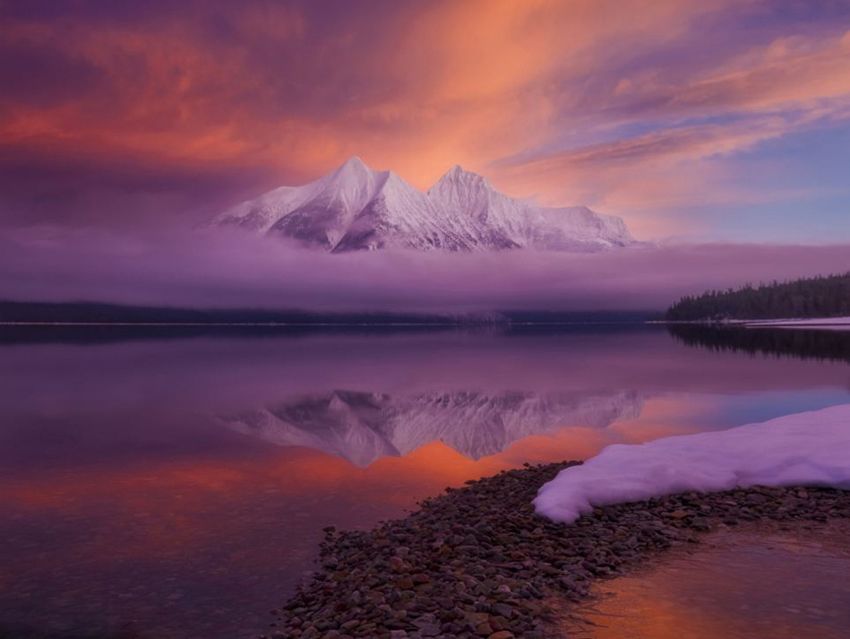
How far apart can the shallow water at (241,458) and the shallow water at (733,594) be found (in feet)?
23.0

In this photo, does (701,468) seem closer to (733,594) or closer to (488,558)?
(733,594)

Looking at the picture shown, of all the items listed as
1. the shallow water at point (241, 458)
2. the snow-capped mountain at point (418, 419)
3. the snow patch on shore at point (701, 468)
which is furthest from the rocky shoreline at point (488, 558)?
the snow-capped mountain at point (418, 419)

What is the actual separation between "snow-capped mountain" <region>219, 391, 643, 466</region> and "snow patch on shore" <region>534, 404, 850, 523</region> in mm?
9699

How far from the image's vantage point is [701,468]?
830 inches

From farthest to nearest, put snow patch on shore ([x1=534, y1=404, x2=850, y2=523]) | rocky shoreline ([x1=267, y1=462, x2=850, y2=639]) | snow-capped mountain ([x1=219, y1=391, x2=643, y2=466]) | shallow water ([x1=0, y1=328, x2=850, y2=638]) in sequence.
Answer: snow-capped mountain ([x1=219, y1=391, x2=643, y2=466])
snow patch on shore ([x1=534, y1=404, x2=850, y2=523])
shallow water ([x1=0, y1=328, x2=850, y2=638])
rocky shoreline ([x1=267, y1=462, x2=850, y2=639])

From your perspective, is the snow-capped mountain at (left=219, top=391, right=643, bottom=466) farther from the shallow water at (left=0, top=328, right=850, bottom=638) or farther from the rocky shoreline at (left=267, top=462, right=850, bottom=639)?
the rocky shoreline at (left=267, top=462, right=850, bottom=639)

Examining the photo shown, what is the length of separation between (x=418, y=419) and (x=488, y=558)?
88.6 ft

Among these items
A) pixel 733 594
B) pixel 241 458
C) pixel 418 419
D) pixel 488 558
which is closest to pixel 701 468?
pixel 733 594

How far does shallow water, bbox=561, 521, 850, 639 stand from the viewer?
10.7 meters

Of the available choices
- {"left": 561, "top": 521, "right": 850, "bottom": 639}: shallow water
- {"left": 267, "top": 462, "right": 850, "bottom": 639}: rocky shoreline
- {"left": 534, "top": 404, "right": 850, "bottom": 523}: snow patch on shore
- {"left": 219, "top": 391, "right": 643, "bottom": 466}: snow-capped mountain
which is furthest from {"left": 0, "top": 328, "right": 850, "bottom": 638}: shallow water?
{"left": 561, "top": 521, "right": 850, "bottom": 639}: shallow water

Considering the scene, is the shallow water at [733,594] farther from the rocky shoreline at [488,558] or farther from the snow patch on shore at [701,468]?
the snow patch on shore at [701,468]

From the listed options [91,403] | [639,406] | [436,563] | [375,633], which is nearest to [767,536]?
[436,563]

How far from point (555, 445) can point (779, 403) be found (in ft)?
75.9

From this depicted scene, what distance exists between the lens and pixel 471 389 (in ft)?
198
